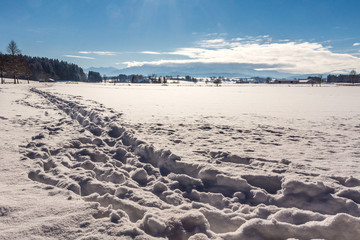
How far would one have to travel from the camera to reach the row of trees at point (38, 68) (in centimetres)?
6919

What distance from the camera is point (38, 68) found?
393ft

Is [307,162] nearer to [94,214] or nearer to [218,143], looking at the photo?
[218,143]

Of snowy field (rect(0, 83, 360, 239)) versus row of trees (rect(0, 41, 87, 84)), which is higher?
row of trees (rect(0, 41, 87, 84))

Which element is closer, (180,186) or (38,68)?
(180,186)

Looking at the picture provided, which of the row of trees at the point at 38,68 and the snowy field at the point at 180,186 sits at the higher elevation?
the row of trees at the point at 38,68

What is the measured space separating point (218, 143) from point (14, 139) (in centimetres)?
438

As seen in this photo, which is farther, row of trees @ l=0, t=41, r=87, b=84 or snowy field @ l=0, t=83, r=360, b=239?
row of trees @ l=0, t=41, r=87, b=84

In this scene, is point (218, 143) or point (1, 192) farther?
point (218, 143)

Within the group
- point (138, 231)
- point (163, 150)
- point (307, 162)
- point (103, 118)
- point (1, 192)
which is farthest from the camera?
point (103, 118)

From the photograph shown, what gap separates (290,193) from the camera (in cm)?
275

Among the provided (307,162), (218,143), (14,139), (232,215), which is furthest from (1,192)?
(307,162)

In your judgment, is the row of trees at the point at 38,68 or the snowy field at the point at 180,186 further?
the row of trees at the point at 38,68

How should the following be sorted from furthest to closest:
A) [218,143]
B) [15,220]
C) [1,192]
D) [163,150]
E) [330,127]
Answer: [330,127], [218,143], [163,150], [1,192], [15,220]

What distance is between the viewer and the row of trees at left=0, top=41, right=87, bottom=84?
69188 mm
